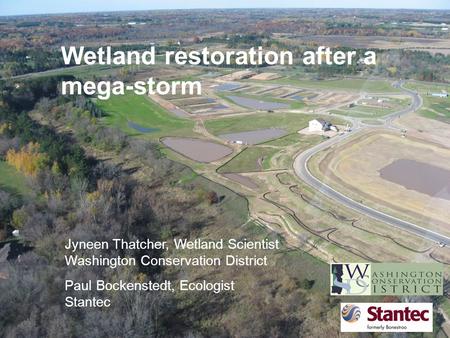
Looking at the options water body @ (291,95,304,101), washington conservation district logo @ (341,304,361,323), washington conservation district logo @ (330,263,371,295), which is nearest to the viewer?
washington conservation district logo @ (341,304,361,323)

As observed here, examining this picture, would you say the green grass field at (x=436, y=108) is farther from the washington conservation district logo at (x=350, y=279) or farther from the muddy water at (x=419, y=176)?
the washington conservation district logo at (x=350, y=279)

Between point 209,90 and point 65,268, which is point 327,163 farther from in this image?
point 209,90

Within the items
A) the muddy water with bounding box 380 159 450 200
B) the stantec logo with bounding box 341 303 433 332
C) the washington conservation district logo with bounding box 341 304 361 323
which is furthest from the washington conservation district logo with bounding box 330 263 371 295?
the muddy water with bounding box 380 159 450 200

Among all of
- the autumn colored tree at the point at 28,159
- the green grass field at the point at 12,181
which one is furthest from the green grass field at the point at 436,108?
the green grass field at the point at 12,181

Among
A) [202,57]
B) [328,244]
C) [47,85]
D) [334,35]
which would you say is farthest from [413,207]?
[334,35]

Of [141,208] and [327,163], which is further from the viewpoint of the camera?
[327,163]

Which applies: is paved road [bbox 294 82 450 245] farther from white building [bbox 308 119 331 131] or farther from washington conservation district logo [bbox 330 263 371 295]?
washington conservation district logo [bbox 330 263 371 295]

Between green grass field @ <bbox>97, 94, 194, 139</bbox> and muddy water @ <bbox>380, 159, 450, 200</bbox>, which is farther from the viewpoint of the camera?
green grass field @ <bbox>97, 94, 194, 139</bbox>

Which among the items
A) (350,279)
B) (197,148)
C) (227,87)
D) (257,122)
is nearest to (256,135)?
(257,122)
